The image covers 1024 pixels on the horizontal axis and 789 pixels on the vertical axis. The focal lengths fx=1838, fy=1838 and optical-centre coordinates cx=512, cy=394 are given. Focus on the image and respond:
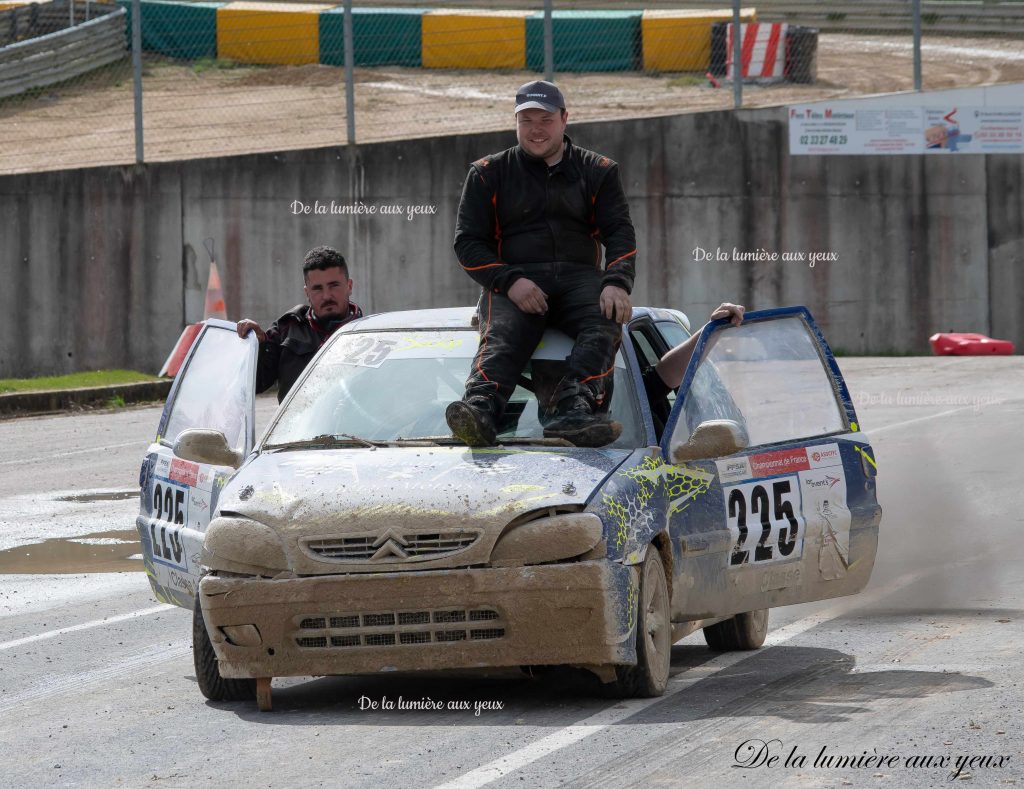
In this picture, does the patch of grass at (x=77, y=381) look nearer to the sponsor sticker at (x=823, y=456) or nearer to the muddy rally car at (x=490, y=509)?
the muddy rally car at (x=490, y=509)

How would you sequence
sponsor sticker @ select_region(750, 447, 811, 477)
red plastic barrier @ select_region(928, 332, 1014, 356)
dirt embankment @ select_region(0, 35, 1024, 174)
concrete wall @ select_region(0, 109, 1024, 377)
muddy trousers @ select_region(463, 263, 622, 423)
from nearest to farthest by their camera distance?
muddy trousers @ select_region(463, 263, 622, 423) → sponsor sticker @ select_region(750, 447, 811, 477) → concrete wall @ select_region(0, 109, 1024, 377) → dirt embankment @ select_region(0, 35, 1024, 174) → red plastic barrier @ select_region(928, 332, 1014, 356)

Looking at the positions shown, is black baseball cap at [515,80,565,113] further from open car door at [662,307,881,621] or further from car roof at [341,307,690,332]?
open car door at [662,307,881,621]

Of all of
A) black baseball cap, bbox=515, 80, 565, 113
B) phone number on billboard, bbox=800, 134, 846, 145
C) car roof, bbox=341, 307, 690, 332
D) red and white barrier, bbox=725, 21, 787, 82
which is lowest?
car roof, bbox=341, 307, 690, 332

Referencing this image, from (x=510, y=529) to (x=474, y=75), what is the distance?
27.0m

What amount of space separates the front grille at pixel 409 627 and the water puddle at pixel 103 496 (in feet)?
26.3

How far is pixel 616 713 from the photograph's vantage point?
6258 mm

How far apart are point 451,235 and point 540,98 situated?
72.2 feet

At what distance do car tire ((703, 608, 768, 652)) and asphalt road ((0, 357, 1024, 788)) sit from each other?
0.10m

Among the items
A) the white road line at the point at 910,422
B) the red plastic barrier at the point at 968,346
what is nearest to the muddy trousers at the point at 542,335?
the white road line at the point at 910,422

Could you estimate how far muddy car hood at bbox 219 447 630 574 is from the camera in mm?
6168

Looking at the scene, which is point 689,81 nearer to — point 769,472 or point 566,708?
point 769,472

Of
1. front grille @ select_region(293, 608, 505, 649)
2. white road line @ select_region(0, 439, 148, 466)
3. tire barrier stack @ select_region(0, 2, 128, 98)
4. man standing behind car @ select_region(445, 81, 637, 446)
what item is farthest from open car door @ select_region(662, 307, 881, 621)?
tire barrier stack @ select_region(0, 2, 128, 98)

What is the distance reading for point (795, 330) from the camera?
7734mm

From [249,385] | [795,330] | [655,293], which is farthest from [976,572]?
[655,293]
